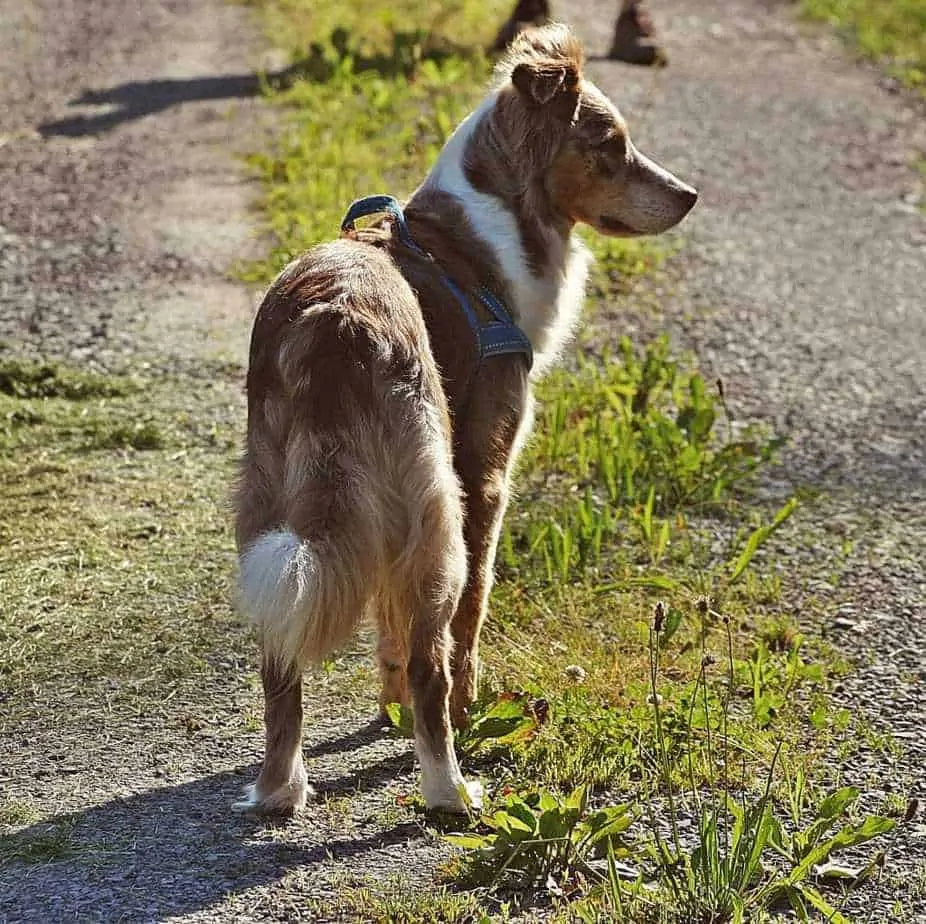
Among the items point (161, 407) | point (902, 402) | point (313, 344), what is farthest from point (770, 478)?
point (313, 344)

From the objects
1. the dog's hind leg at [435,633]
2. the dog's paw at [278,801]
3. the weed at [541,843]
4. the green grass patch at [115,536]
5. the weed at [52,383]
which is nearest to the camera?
the weed at [541,843]

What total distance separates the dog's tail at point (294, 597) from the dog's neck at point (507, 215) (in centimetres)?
128

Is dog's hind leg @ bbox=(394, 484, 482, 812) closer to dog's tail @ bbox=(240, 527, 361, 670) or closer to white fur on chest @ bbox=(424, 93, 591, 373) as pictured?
dog's tail @ bbox=(240, 527, 361, 670)

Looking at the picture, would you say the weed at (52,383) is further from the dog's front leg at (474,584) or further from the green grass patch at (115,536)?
the dog's front leg at (474,584)

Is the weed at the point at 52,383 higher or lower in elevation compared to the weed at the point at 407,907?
lower

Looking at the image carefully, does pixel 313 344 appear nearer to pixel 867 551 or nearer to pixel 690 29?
pixel 867 551

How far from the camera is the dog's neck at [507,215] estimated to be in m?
4.32

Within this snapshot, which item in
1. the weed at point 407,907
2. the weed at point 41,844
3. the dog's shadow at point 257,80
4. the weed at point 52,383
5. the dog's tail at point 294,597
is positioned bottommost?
the dog's shadow at point 257,80

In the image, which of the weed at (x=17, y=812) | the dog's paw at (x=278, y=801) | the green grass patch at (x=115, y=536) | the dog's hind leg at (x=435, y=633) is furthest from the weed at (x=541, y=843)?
the green grass patch at (x=115, y=536)

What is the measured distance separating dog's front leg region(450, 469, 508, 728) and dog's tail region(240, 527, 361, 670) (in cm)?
81

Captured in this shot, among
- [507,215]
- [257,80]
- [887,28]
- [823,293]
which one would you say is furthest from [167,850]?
[887,28]

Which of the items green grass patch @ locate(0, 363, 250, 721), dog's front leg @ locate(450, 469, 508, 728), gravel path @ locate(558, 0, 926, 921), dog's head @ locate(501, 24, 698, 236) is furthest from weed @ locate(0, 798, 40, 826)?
dog's head @ locate(501, 24, 698, 236)

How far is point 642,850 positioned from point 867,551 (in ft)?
7.15

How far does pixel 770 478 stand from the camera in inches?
234
